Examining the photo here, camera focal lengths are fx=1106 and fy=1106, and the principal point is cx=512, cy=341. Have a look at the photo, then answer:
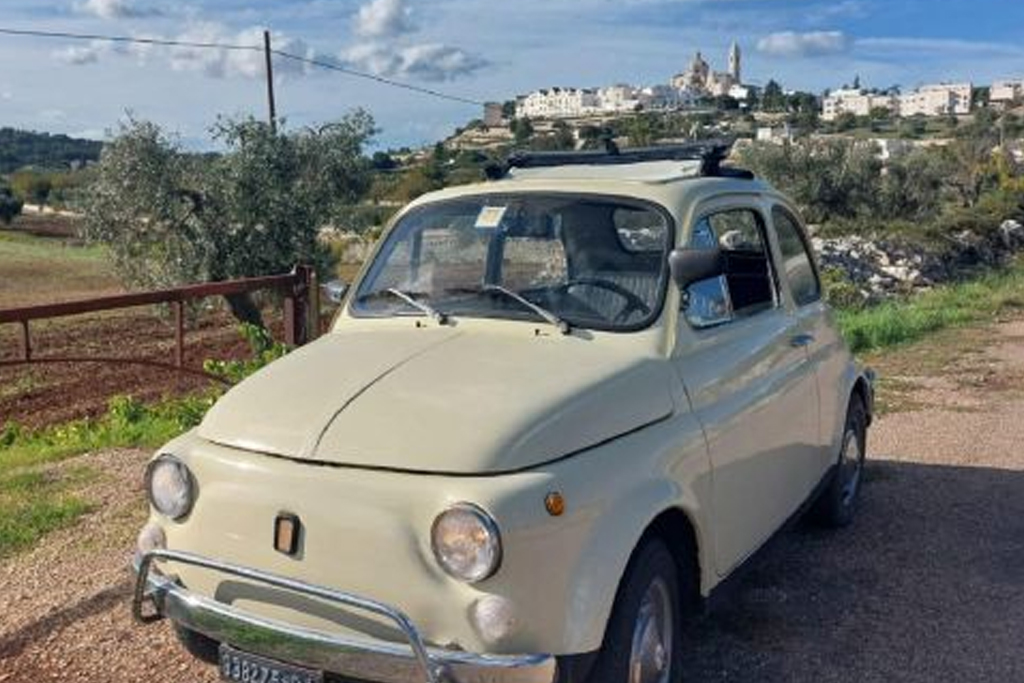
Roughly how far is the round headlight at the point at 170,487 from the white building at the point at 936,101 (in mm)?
97285

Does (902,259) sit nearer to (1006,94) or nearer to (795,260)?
(795,260)

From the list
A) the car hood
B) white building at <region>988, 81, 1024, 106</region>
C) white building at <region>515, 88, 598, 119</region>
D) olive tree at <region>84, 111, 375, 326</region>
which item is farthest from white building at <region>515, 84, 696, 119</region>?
white building at <region>988, 81, 1024, 106</region>

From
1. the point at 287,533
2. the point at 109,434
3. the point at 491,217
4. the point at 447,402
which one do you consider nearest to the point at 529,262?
the point at 491,217

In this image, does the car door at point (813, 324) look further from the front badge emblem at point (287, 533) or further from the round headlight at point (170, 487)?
the round headlight at point (170, 487)

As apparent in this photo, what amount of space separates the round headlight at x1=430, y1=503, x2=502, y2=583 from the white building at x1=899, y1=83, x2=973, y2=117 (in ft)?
320

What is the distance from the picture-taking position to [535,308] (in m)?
4.05

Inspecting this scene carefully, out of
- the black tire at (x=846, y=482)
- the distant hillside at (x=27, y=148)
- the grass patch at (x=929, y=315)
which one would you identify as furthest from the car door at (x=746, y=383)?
the distant hillside at (x=27, y=148)

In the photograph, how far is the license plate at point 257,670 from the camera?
317 cm

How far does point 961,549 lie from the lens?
556 centimetres

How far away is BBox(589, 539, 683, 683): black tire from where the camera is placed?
127 inches

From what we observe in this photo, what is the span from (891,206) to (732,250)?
34.6 metres

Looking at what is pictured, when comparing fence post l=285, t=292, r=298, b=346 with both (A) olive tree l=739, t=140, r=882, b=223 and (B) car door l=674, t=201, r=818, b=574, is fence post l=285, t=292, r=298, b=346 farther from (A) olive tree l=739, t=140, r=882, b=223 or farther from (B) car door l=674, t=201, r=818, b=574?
(A) olive tree l=739, t=140, r=882, b=223

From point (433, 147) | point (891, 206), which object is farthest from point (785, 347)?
point (891, 206)

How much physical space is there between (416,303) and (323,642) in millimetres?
1607
